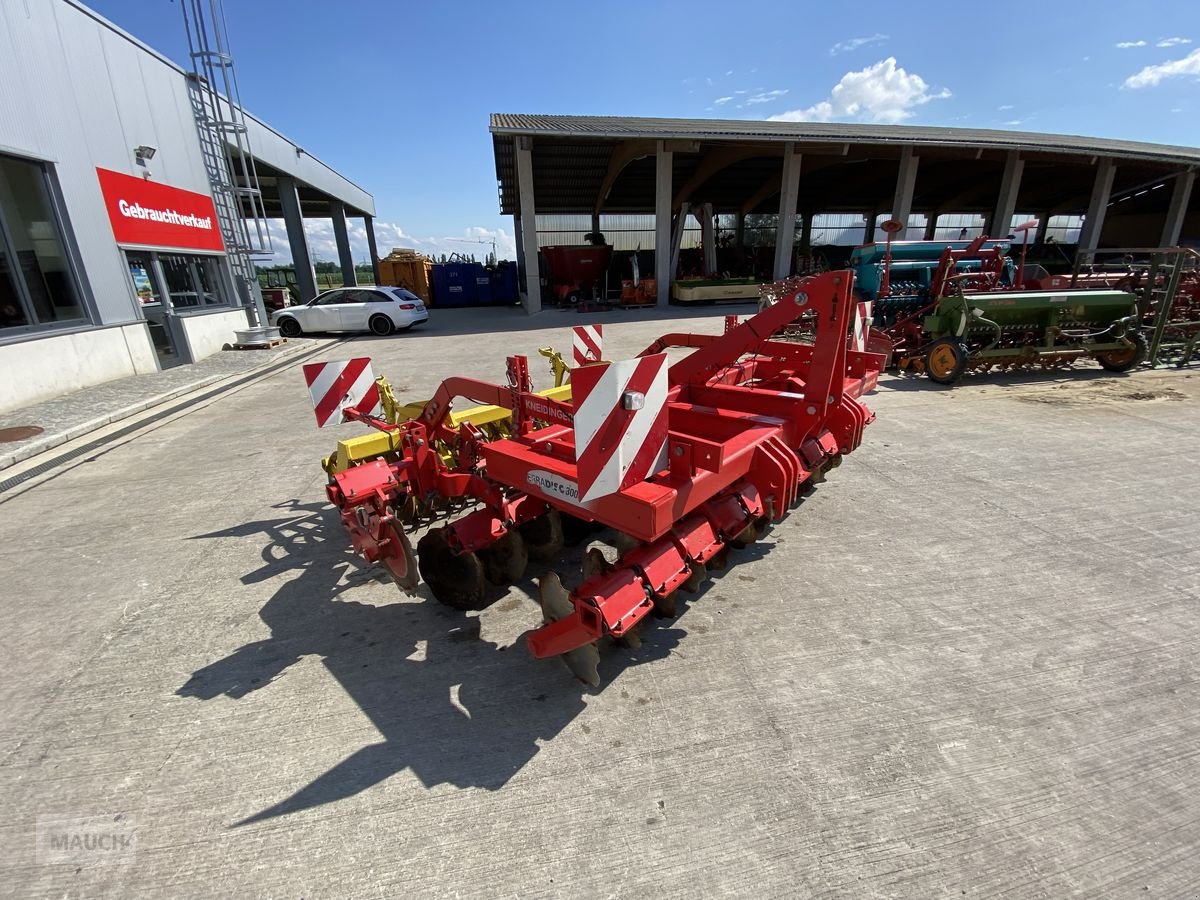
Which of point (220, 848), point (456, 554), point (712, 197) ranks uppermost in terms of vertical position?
point (712, 197)

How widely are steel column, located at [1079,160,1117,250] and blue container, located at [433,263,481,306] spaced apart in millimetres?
28740

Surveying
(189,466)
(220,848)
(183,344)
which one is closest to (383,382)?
(189,466)

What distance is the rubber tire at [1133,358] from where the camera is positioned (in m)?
7.98

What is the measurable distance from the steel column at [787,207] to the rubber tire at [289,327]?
16.5 metres

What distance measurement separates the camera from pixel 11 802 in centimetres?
195

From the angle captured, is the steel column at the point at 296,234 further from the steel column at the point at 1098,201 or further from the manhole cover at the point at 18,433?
the steel column at the point at 1098,201

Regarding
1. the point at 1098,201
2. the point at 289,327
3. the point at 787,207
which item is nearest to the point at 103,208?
the point at 289,327

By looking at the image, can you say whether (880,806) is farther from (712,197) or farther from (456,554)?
(712,197)

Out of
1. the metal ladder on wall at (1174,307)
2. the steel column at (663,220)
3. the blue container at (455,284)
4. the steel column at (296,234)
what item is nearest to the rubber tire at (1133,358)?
the metal ladder on wall at (1174,307)

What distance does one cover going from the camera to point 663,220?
18969mm

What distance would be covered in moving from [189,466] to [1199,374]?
45.1 feet

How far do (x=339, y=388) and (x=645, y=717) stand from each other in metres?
3.05

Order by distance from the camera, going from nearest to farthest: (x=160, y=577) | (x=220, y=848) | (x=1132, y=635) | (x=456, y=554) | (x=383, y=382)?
(x=220, y=848), (x=1132, y=635), (x=456, y=554), (x=160, y=577), (x=383, y=382)

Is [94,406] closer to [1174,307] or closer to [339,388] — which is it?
[339,388]
